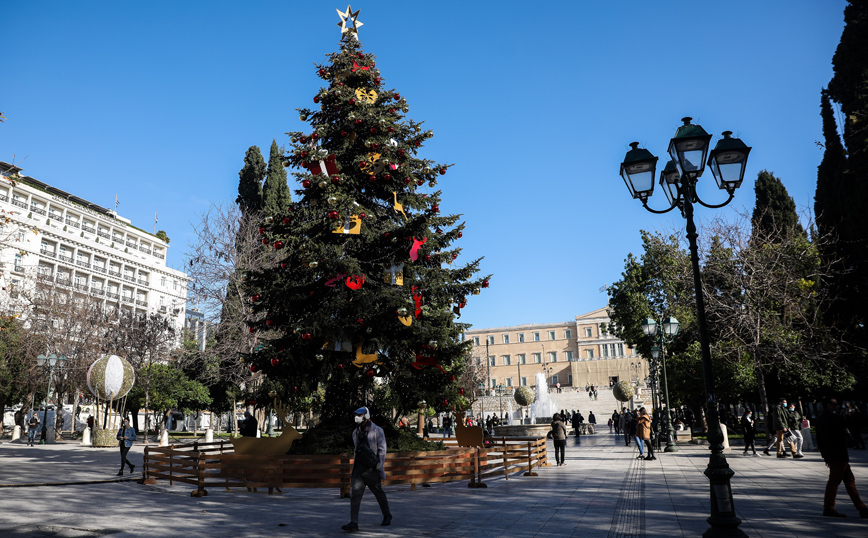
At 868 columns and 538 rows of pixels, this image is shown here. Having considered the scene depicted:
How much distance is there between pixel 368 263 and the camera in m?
15.0

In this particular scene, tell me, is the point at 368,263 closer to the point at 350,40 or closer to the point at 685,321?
the point at 350,40

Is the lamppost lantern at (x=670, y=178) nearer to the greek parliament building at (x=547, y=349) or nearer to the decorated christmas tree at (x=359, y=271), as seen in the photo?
the decorated christmas tree at (x=359, y=271)

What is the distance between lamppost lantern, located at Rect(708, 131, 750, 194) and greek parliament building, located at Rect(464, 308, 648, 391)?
90392mm

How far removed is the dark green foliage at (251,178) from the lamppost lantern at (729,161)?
34103mm

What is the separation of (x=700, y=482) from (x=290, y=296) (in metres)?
9.75

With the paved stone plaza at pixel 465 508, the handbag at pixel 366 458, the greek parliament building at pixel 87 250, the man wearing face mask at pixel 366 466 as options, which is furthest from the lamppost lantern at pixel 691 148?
the greek parliament building at pixel 87 250

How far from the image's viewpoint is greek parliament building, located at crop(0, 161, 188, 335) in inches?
2238

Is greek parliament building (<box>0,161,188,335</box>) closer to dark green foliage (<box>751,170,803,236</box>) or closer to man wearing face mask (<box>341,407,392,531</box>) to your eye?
dark green foliage (<box>751,170,803,236</box>)

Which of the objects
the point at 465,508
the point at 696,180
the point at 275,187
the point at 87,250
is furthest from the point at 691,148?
the point at 87,250

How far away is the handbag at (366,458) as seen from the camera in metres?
Result: 7.89

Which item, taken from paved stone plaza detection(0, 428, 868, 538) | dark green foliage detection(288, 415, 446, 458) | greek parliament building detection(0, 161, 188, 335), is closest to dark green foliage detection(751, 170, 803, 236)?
paved stone plaza detection(0, 428, 868, 538)

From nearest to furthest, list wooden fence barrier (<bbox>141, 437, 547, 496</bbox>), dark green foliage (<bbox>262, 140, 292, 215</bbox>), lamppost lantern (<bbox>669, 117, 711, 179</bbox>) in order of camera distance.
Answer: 1. lamppost lantern (<bbox>669, 117, 711, 179</bbox>)
2. wooden fence barrier (<bbox>141, 437, 547, 496</bbox>)
3. dark green foliage (<bbox>262, 140, 292, 215</bbox>)

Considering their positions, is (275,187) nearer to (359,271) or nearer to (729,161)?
(359,271)

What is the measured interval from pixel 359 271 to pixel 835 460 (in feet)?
30.9
